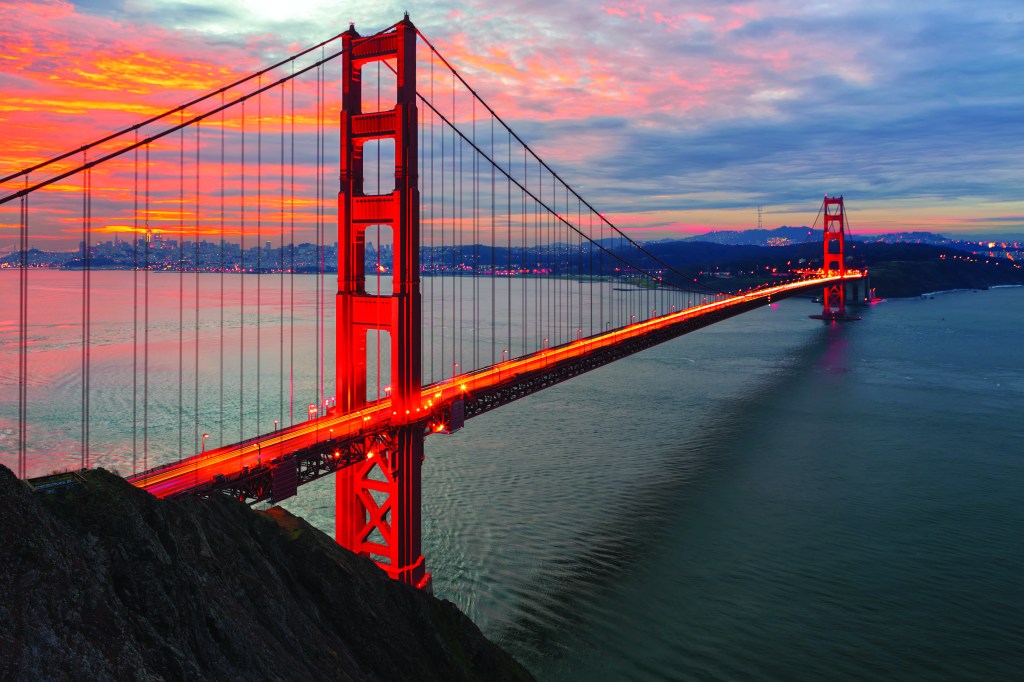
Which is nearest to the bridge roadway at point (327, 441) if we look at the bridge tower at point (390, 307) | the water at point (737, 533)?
the bridge tower at point (390, 307)

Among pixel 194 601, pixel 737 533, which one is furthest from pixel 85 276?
pixel 737 533

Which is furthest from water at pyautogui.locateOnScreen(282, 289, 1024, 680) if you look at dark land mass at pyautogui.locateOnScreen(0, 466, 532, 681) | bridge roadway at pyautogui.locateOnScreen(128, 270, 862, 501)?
dark land mass at pyautogui.locateOnScreen(0, 466, 532, 681)

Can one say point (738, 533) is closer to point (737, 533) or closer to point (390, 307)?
point (737, 533)

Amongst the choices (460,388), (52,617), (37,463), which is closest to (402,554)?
(460,388)

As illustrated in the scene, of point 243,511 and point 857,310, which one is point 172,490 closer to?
point 243,511

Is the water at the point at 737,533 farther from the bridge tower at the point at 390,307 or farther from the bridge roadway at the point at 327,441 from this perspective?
the bridge roadway at the point at 327,441

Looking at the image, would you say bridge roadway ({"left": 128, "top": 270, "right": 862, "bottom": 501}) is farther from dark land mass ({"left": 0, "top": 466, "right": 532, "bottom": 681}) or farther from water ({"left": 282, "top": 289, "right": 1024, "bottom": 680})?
water ({"left": 282, "top": 289, "right": 1024, "bottom": 680})
